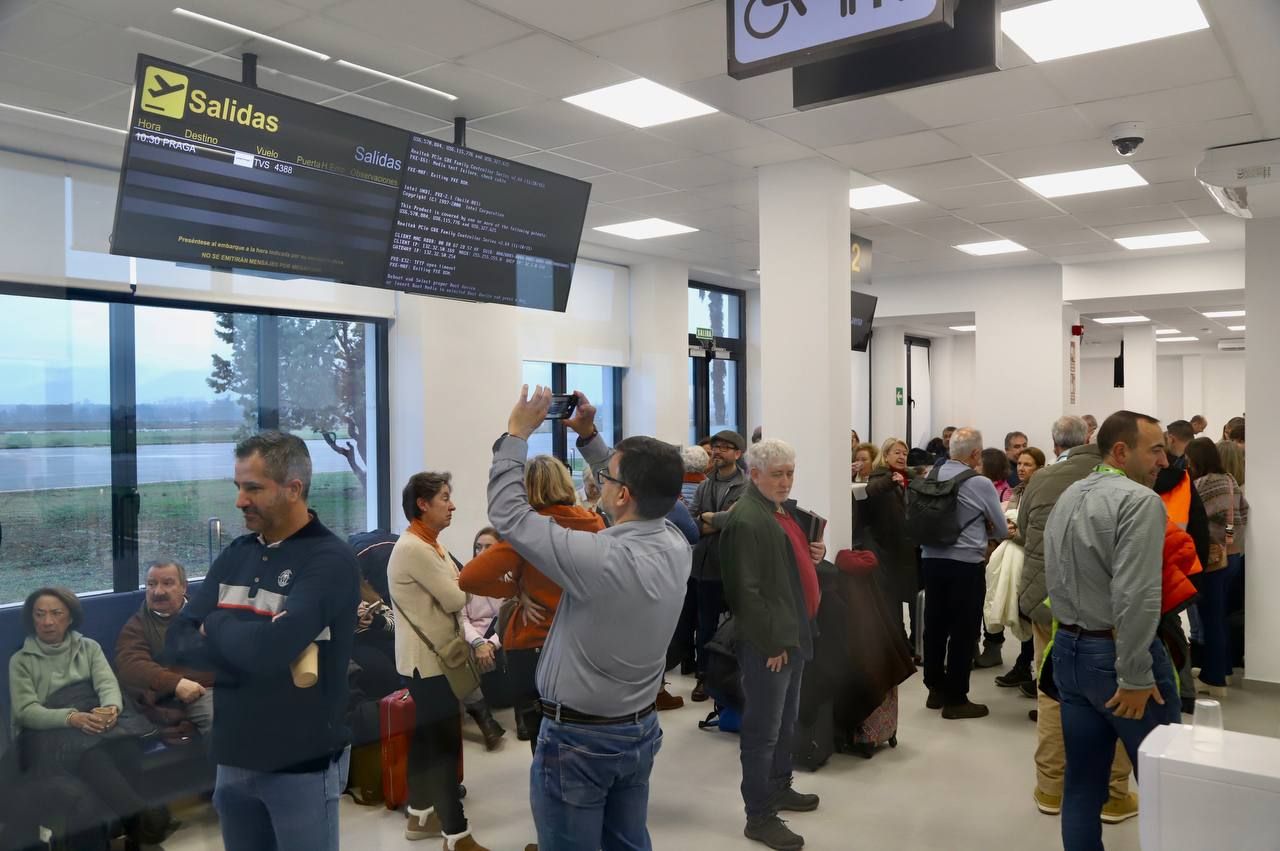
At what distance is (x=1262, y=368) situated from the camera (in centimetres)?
584

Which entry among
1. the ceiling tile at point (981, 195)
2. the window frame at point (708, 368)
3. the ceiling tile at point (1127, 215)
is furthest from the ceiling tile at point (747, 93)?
the window frame at point (708, 368)

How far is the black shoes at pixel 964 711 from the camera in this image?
5164 mm

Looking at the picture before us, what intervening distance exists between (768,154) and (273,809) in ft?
13.7

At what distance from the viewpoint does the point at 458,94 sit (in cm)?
421

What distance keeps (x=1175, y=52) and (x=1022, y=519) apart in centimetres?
203

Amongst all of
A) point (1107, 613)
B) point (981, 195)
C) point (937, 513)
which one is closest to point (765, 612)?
point (1107, 613)

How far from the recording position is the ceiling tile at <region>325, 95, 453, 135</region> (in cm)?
430

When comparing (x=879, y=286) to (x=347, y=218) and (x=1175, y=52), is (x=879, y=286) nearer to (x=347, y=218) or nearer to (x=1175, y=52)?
(x=1175, y=52)

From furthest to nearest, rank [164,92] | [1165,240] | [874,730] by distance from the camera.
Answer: [1165,240] < [874,730] < [164,92]

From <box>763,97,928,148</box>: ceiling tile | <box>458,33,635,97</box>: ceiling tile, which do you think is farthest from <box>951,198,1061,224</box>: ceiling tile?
<box>458,33,635,97</box>: ceiling tile

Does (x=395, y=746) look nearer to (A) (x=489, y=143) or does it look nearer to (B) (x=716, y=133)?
(A) (x=489, y=143)

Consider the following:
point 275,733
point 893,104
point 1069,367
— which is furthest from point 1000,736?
point 1069,367

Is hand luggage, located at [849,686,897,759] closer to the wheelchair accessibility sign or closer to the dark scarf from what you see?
the dark scarf

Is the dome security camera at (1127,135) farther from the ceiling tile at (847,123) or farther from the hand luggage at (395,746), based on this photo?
the hand luggage at (395,746)
